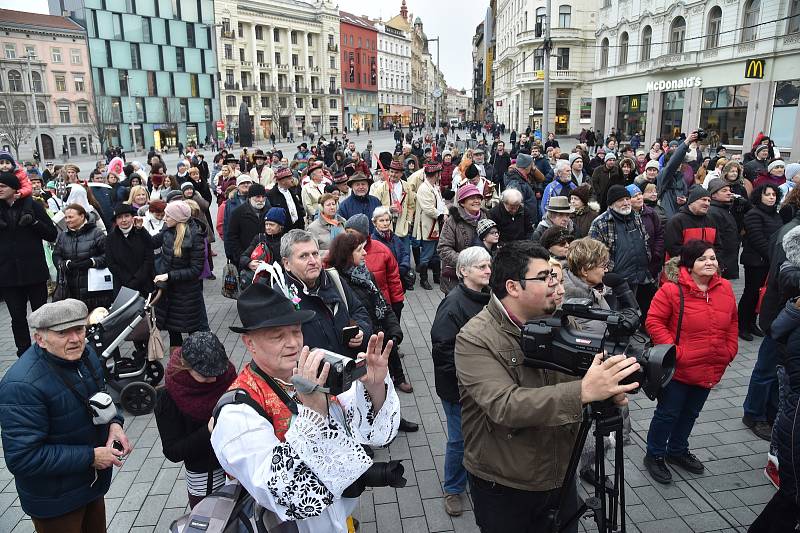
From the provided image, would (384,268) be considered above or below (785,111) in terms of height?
below

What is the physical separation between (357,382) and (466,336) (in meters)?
0.62

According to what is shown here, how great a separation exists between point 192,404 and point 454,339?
169 cm

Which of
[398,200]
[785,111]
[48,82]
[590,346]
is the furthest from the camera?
[48,82]

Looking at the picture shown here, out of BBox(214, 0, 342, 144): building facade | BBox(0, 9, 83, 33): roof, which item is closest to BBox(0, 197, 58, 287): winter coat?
BBox(0, 9, 83, 33): roof

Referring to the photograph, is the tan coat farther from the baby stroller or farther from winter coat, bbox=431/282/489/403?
winter coat, bbox=431/282/489/403

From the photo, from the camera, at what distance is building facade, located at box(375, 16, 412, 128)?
104562 mm

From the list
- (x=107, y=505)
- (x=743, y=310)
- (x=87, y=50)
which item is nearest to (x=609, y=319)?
(x=107, y=505)

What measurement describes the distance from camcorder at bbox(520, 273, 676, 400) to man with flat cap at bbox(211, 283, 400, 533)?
0.63 m

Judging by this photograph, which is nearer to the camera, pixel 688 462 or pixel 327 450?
pixel 327 450

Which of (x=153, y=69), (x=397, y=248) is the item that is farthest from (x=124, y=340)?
(x=153, y=69)

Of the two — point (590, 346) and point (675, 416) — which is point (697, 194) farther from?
point (590, 346)

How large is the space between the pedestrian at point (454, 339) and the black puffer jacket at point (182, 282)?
11.3 feet

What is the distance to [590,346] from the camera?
202cm

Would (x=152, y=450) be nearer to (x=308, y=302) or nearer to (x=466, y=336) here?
(x=308, y=302)
